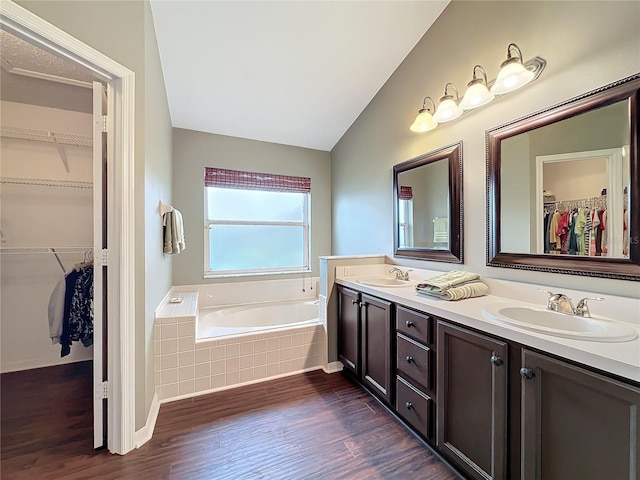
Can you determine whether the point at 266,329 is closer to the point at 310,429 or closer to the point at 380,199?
the point at 310,429

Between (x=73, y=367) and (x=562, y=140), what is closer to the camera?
(x=562, y=140)

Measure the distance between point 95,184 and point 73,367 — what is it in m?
2.11

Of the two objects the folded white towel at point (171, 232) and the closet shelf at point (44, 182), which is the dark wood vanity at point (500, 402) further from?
the closet shelf at point (44, 182)

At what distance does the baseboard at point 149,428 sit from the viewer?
161 centimetres

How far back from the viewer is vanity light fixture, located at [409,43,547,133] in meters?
1.51

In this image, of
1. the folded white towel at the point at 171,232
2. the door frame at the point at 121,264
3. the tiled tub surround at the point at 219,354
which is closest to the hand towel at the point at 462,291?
the tiled tub surround at the point at 219,354

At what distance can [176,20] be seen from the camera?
74.9 inches

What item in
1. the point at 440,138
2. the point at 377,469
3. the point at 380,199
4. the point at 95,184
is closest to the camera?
the point at 377,469

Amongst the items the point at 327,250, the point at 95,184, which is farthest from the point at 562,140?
the point at 327,250

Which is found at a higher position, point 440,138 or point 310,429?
point 440,138

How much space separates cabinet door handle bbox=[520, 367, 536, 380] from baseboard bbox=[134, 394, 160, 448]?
206cm

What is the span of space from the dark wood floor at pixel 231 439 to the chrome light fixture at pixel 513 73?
217 centimetres

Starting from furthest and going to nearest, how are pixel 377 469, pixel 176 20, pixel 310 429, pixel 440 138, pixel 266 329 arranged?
pixel 266 329, pixel 440 138, pixel 176 20, pixel 310 429, pixel 377 469

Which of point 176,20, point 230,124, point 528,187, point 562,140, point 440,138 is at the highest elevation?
point 176,20
